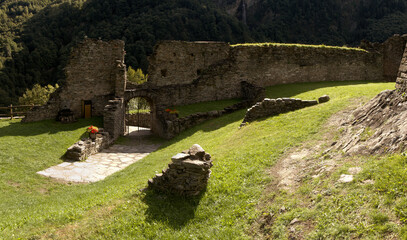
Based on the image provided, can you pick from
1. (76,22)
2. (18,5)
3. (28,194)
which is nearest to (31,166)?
(28,194)

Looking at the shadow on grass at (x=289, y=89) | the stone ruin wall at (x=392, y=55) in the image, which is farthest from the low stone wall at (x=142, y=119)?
the stone ruin wall at (x=392, y=55)

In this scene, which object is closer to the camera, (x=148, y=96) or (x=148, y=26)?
(x=148, y=96)

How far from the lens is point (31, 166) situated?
1288 cm

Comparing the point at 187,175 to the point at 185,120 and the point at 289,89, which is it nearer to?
the point at 185,120

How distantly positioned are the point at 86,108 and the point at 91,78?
7.05 ft

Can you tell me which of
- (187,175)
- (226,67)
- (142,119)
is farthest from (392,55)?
(187,175)

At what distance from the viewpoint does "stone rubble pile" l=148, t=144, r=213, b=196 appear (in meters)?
7.81

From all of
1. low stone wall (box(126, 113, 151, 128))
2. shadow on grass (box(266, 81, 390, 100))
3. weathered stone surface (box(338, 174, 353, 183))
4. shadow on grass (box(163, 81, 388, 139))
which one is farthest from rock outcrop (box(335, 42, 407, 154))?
low stone wall (box(126, 113, 151, 128))

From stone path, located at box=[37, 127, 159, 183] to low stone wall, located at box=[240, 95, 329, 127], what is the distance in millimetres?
6424

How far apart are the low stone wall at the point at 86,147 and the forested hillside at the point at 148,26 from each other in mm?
53756

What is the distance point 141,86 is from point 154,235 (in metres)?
16.7

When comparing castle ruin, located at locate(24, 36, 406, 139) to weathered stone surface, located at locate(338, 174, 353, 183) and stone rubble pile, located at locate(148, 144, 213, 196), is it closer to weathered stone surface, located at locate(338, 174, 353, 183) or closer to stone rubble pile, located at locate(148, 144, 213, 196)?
stone rubble pile, located at locate(148, 144, 213, 196)

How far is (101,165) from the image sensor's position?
14.4 m

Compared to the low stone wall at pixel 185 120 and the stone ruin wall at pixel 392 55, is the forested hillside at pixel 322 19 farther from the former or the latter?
the low stone wall at pixel 185 120
